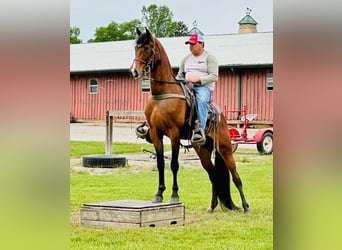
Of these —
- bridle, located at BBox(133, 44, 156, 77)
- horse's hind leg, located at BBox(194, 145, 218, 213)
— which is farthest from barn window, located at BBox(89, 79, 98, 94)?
bridle, located at BBox(133, 44, 156, 77)

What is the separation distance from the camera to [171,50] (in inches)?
992

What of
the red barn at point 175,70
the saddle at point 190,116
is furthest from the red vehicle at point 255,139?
the saddle at point 190,116

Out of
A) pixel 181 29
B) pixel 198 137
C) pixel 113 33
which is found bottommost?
pixel 198 137

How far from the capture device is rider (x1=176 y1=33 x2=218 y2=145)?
6551 millimetres

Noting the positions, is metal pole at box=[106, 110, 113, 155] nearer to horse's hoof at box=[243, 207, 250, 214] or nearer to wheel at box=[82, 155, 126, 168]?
wheel at box=[82, 155, 126, 168]

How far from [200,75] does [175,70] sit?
51.8 feet

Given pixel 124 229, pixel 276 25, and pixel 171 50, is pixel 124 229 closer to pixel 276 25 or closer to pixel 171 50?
pixel 276 25

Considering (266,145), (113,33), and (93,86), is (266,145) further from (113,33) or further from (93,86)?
(113,33)

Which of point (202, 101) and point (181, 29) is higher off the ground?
point (181, 29)

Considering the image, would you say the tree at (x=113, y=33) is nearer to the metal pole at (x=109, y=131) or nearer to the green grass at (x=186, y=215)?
the metal pole at (x=109, y=131)

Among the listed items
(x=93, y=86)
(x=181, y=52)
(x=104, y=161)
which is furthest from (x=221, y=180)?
(x=93, y=86)

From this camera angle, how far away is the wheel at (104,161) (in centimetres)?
1188

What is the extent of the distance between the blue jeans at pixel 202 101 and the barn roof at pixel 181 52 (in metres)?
14.7

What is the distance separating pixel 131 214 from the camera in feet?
19.0
